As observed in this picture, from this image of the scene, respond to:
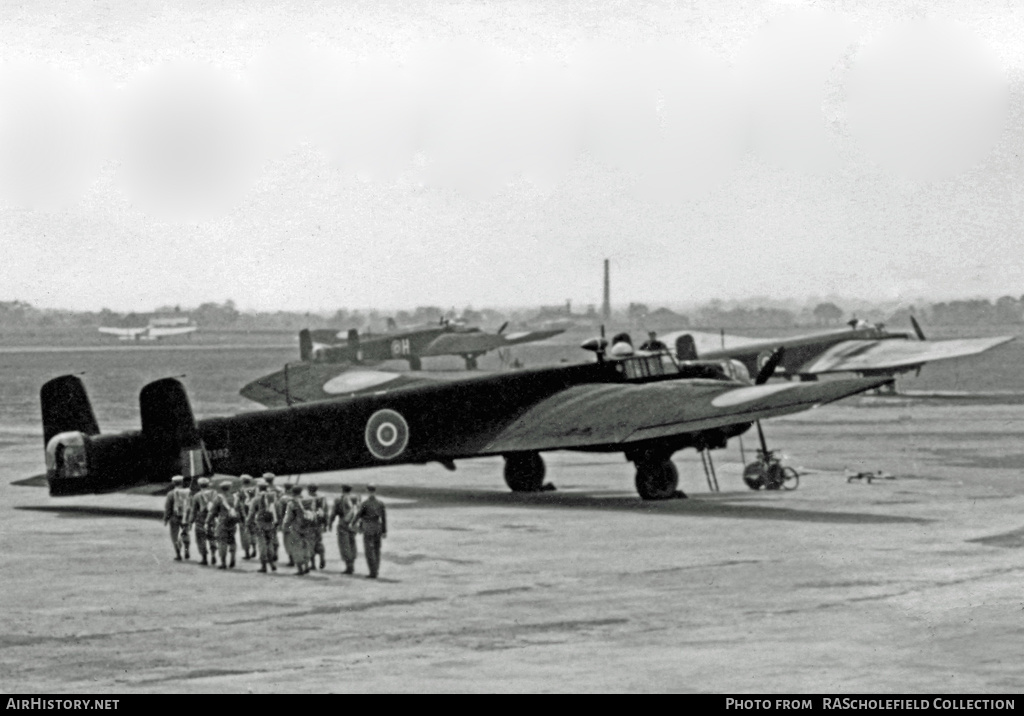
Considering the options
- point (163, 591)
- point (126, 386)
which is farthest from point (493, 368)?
point (163, 591)

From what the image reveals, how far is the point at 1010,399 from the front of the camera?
206 ft

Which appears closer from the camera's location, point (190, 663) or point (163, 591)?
point (190, 663)

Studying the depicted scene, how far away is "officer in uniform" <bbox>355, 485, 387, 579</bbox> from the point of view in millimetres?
22188

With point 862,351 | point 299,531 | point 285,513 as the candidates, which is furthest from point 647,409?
point 862,351

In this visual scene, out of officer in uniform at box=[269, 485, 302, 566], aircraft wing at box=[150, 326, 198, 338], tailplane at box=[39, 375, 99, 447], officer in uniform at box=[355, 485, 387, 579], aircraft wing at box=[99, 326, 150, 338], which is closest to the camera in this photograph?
officer in uniform at box=[355, 485, 387, 579]

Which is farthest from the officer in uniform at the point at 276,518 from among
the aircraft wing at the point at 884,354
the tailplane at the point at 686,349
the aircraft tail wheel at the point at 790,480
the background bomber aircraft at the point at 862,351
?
the aircraft wing at the point at 884,354

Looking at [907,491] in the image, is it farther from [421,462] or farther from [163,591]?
[163,591]

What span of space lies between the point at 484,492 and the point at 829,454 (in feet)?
37.0

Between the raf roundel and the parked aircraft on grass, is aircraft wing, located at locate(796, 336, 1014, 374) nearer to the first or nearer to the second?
the raf roundel

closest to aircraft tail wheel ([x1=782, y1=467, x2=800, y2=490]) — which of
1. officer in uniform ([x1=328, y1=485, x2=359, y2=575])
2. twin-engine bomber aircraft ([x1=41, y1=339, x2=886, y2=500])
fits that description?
twin-engine bomber aircraft ([x1=41, y1=339, x2=886, y2=500])

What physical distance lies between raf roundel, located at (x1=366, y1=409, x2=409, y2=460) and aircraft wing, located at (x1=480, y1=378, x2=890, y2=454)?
5.26 feet

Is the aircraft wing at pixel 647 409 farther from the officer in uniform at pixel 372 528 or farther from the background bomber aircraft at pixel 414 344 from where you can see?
the background bomber aircraft at pixel 414 344

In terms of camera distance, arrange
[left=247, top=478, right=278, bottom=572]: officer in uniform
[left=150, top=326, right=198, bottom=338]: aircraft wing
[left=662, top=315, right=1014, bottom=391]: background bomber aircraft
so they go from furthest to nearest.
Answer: [left=150, top=326, right=198, bottom=338]: aircraft wing, [left=662, top=315, right=1014, bottom=391]: background bomber aircraft, [left=247, top=478, right=278, bottom=572]: officer in uniform

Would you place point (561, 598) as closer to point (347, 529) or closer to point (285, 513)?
point (347, 529)
